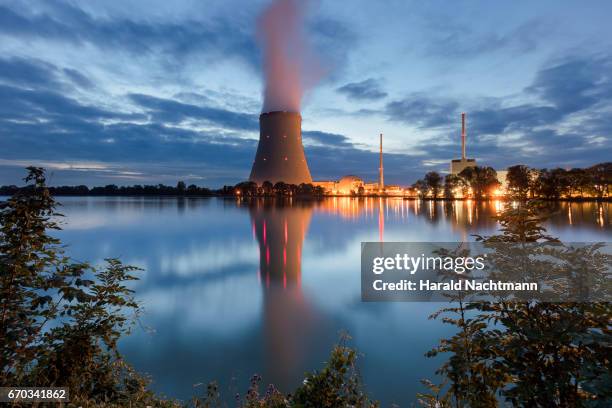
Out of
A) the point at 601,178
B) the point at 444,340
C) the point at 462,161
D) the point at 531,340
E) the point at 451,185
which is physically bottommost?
the point at 444,340

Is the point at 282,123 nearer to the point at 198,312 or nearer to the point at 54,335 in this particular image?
the point at 198,312

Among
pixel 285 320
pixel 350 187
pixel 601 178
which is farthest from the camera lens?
pixel 350 187

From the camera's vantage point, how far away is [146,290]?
8844 millimetres

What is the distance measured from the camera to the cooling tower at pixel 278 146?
192ft

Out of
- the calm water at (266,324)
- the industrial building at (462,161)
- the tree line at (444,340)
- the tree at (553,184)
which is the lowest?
the calm water at (266,324)

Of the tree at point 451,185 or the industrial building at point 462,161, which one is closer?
the tree at point 451,185

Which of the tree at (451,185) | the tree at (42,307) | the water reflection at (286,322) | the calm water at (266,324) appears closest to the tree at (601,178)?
the tree at (451,185)

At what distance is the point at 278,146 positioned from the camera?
191ft

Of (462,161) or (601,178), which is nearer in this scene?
(601,178)

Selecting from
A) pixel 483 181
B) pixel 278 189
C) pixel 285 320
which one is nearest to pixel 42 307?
pixel 285 320

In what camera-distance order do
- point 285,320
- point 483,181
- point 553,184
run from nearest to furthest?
1. point 285,320
2. point 553,184
3. point 483,181

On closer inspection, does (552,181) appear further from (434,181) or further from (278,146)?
(278,146)

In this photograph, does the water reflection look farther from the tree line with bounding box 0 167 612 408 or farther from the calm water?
the tree line with bounding box 0 167 612 408

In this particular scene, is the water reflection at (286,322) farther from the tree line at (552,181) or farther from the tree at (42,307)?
the tree line at (552,181)
